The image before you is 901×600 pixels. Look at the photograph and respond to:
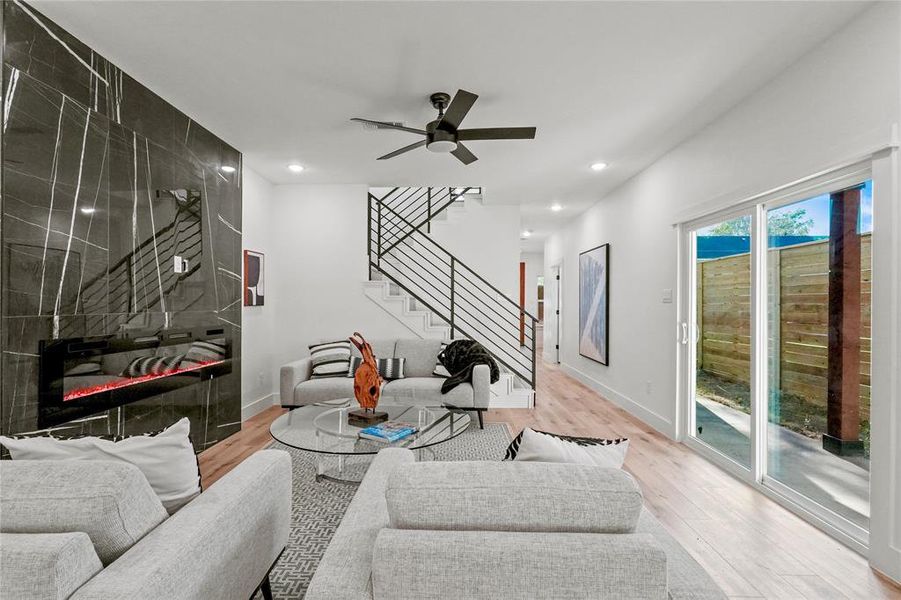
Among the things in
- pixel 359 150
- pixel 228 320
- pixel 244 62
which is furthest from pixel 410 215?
pixel 244 62

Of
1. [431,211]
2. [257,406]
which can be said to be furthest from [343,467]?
[431,211]

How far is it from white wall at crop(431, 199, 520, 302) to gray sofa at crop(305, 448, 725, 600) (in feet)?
17.7

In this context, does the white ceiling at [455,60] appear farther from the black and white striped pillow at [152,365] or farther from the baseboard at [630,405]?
the baseboard at [630,405]

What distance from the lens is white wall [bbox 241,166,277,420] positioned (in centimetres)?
471

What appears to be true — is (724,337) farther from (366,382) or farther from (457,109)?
(366,382)

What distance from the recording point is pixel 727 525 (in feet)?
8.29

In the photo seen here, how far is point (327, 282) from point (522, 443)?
14.7 feet

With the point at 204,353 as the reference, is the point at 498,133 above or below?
above

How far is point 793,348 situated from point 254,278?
4800mm

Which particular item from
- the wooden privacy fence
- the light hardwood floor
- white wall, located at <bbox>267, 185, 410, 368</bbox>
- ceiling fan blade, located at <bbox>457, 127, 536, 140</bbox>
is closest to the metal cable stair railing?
white wall, located at <bbox>267, 185, 410, 368</bbox>

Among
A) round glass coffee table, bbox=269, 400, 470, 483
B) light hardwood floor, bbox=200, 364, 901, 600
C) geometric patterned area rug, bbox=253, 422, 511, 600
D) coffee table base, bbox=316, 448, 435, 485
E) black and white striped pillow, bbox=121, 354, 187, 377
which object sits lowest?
light hardwood floor, bbox=200, 364, 901, 600

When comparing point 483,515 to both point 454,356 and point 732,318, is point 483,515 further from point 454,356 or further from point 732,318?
point 454,356

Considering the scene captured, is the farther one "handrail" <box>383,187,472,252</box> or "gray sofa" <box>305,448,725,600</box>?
"handrail" <box>383,187,472,252</box>

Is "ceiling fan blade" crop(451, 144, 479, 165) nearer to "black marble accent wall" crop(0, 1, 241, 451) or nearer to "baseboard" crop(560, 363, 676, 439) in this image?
"black marble accent wall" crop(0, 1, 241, 451)
